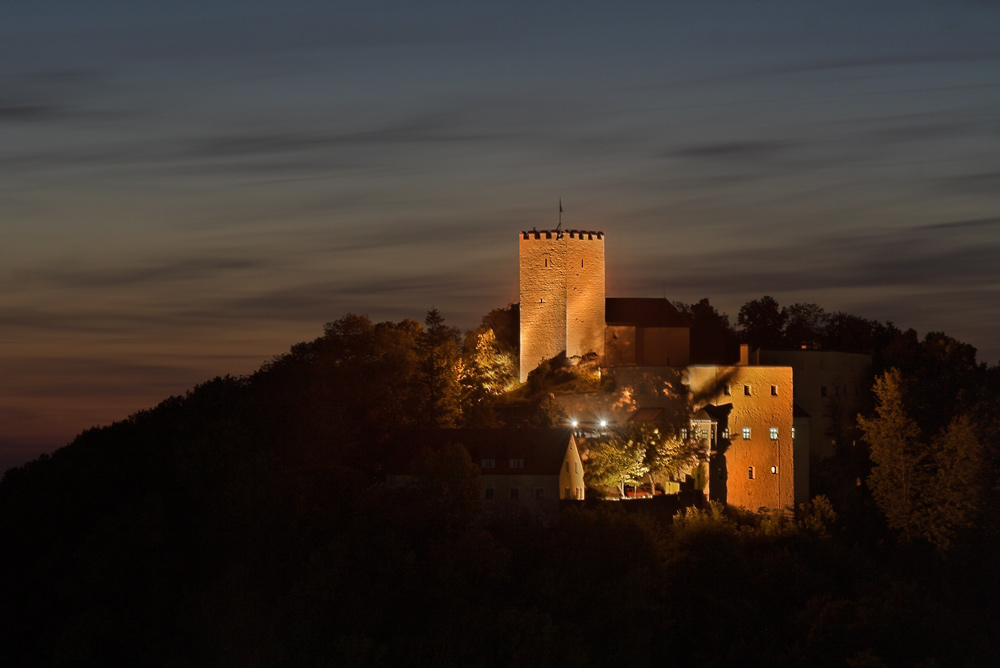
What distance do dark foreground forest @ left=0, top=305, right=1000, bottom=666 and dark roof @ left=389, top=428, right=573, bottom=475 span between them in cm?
125

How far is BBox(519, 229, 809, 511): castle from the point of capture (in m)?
61.3

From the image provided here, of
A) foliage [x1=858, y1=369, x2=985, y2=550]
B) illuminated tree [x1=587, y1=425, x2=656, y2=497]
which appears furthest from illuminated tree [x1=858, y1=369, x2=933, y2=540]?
illuminated tree [x1=587, y1=425, x2=656, y2=497]

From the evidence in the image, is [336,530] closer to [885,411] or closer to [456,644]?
[456,644]

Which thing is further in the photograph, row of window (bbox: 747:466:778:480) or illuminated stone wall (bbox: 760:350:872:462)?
illuminated stone wall (bbox: 760:350:872:462)

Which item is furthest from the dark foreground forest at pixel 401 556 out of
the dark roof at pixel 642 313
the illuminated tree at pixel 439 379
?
the dark roof at pixel 642 313

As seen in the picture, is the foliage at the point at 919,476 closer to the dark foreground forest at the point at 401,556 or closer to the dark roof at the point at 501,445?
the dark foreground forest at the point at 401,556

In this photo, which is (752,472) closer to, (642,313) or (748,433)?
(748,433)

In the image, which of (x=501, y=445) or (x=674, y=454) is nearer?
(x=501, y=445)

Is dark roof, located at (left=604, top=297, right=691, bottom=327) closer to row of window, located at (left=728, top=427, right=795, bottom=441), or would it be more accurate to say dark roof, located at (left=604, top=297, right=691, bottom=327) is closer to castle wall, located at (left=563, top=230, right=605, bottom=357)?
castle wall, located at (left=563, top=230, right=605, bottom=357)


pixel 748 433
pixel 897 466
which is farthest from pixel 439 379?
pixel 897 466

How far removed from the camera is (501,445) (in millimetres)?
56625

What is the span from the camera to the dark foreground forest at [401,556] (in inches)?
2079

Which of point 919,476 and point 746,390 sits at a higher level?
point 746,390

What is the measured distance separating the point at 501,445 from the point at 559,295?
12531 millimetres
